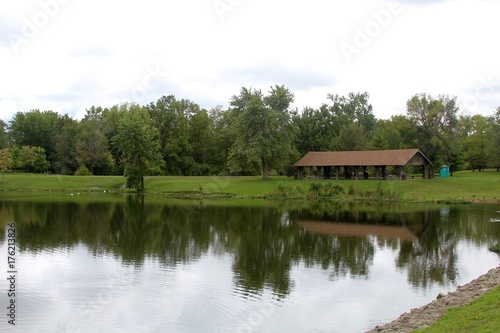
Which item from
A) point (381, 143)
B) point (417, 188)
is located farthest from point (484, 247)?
point (381, 143)

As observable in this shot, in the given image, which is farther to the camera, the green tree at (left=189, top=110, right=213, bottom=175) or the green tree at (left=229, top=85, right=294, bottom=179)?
the green tree at (left=189, top=110, right=213, bottom=175)

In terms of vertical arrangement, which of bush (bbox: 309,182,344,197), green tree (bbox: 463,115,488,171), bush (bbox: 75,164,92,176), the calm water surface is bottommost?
the calm water surface

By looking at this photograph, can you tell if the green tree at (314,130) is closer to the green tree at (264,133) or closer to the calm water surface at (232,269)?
the green tree at (264,133)

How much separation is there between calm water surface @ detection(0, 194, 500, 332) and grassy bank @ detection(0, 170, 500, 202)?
15.7m

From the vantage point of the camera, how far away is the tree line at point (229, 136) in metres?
62.9

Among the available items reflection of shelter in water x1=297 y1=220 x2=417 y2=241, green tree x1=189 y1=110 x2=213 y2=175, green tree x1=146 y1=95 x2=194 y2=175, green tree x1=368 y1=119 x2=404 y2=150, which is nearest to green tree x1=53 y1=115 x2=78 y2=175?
green tree x1=146 y1=95 x2=194 y2=175

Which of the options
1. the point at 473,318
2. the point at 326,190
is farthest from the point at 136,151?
the point at 473,318

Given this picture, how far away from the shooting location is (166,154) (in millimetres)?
81125

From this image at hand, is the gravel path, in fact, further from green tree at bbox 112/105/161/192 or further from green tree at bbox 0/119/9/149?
green tree at bbox 0/119/9/149

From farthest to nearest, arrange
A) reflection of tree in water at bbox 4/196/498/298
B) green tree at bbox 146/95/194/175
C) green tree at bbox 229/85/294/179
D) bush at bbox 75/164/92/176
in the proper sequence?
green tree at bbox 146/95/194/175 → bush at bbox 75/164/92/176 → green tree at bbox 229/85/294/179 → reflection of tree in water at bbox 4/196/498/298

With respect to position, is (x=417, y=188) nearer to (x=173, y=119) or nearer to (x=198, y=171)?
(x=198, y=171)

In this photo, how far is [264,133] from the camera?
6144 centimetres

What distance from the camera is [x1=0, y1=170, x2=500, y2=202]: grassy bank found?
50938 mm

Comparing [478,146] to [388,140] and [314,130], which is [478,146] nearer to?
[388,140]
